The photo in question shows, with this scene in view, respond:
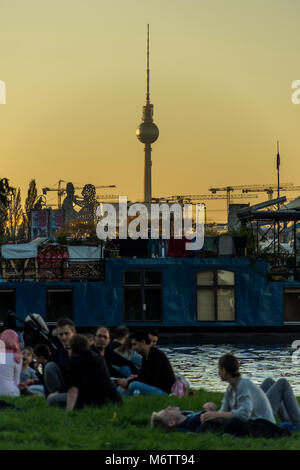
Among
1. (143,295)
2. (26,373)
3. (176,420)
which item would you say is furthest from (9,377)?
(143,295)

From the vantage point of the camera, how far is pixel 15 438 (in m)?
12.2

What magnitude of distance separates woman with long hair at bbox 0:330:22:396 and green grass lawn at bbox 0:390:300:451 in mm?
770

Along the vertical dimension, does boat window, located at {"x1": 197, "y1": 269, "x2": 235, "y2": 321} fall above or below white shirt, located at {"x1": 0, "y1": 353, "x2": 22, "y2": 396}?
above

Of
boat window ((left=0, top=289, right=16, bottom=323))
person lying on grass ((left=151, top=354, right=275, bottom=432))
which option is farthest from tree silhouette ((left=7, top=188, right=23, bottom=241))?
person lying on grass ((left=151, top=354, right=275, bottom=432))

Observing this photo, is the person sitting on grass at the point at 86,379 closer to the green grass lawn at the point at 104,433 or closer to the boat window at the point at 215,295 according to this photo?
the green grass lawn at the point at 104,433

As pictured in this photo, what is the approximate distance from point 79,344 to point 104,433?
4.28 ft

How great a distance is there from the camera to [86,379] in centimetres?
1348

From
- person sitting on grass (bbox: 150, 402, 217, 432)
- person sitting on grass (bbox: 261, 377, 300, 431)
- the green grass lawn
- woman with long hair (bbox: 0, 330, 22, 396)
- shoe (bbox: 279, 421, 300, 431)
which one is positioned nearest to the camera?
the green grass lawn

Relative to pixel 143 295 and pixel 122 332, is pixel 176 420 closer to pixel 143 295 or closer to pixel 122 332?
pixel 122 332

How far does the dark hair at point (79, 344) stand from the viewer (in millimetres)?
13086

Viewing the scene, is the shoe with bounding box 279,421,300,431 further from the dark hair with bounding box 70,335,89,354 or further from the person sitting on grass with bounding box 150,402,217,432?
the dark hair with bounding box 70,335,89,354

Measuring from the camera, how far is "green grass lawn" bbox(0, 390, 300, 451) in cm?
1179
